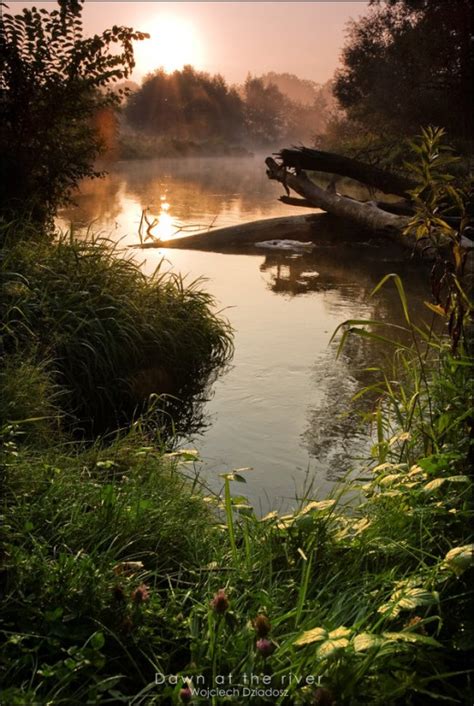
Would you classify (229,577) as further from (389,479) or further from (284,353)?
(284,353)

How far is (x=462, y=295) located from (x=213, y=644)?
1.50 meters

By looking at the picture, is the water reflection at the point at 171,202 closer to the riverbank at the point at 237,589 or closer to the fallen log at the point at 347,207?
the fallen log at the point at 347,207

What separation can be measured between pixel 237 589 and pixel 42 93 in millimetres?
→ 5646

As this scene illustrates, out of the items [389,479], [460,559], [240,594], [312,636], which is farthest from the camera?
[389,479]

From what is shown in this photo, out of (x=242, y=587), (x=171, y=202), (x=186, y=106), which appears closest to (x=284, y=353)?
(x=242, y=587)

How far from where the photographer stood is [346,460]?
3807 millimetres

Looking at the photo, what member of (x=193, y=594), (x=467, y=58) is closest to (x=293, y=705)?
(x=193, y=594)

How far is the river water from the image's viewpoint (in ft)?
12.4

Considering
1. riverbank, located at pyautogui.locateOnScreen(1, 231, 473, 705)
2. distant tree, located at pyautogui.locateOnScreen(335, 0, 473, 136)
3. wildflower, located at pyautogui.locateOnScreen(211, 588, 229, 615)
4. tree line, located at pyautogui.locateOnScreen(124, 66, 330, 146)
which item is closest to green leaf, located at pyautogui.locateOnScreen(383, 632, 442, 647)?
riverbank, located at pyautogui.locateOnScreen(1, 231, 473, 705)

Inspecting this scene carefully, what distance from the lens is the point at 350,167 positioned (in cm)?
1188

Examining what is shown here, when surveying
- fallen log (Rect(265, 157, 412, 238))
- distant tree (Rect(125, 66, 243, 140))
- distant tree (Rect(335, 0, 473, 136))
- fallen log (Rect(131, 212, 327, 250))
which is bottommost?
fallen log (Rect(131, 212, 327, 250))

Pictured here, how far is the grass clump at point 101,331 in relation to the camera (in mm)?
4406

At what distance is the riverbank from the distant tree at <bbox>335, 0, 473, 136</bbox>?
17.3 metres

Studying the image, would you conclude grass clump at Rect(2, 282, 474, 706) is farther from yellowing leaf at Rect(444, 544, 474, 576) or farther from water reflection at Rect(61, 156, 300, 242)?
water reflection at Rect(61, 156, 300, 242)
